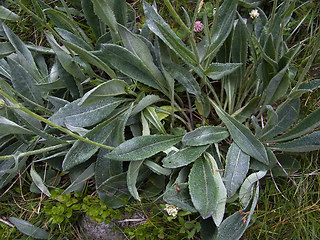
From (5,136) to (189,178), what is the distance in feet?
3.54

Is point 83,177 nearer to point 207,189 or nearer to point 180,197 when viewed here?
point 180,197

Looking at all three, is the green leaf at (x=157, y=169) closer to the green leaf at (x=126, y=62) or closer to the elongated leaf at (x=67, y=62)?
the green leaf at (x=126, y=62)

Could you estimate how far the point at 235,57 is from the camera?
172 cm

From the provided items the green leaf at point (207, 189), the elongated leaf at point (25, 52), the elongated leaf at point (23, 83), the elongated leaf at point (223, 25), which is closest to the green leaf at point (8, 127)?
the elongated leaf at point (23, 83)

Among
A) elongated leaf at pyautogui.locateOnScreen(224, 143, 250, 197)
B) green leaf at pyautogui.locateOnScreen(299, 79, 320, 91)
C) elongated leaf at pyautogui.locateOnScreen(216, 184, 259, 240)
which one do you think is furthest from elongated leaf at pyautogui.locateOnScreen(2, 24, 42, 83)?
green leaf at pyautogui.locateOnScreen(299, 79, 320, 91)

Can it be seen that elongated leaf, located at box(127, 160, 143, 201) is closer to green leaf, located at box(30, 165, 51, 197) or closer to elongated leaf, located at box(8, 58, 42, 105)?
green leaf, located at box(30, 165, 51, 197)

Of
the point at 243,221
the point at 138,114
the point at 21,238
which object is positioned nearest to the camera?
the point at 243,221

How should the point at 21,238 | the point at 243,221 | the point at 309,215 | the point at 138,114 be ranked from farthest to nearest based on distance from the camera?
the point at 21,238 → the point at 138,114 → the point at 309,215 → the point at 243,221

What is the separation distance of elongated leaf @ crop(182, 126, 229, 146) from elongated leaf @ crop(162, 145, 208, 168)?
29 mm

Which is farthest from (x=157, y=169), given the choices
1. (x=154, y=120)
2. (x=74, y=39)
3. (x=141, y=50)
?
(x=74, y=39)

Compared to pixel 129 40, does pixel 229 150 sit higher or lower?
lower

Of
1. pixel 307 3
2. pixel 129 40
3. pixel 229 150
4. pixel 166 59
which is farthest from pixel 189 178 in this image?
pixel 307 3

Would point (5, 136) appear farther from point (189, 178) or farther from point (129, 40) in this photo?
point (189, 178)

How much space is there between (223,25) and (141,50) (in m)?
0.40
